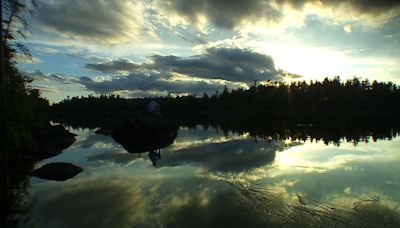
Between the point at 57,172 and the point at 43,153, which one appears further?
the point at 43,153

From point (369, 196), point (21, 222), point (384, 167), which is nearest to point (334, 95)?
point (384, 167)

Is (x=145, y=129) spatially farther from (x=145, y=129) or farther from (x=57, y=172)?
(x=57, y=172)

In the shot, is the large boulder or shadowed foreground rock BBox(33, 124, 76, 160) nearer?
shadowed foreground rock BBox(33, 124, 76, 160)

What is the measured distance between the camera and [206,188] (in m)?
15.1

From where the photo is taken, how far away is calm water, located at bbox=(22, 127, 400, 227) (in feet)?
36.4

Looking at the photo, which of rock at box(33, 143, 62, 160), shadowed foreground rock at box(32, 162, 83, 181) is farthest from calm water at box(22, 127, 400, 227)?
rock at box(33, 143, 62, 160)

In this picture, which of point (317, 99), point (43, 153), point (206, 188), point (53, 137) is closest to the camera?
point (206, 188)

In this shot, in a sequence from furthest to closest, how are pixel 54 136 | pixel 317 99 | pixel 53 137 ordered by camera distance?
pixel 317 99 → pixel 54 136 → pixel 53 137

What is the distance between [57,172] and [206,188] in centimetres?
905

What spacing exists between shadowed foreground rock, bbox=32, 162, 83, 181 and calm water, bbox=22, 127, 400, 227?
0.61 metres

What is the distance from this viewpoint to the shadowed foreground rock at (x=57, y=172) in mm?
17875

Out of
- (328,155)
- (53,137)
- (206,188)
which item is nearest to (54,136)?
(53,137)

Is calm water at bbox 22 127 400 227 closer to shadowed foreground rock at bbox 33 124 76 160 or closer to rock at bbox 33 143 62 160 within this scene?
rock at bbox 33 143 62 160

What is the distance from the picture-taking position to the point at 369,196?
13.5 metres
